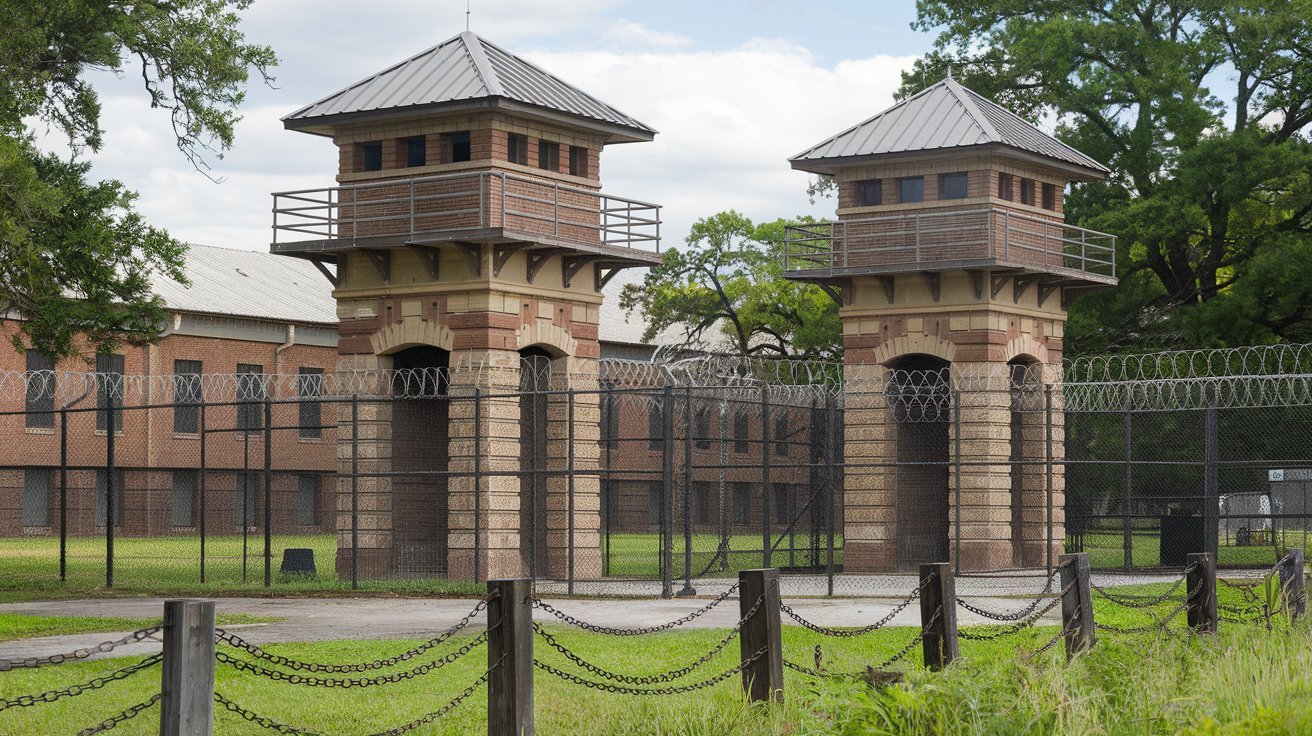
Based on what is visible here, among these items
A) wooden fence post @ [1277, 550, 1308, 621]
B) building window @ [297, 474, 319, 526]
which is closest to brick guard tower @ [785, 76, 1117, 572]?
wooden fence post @ [1277, 550, 1308, 621]

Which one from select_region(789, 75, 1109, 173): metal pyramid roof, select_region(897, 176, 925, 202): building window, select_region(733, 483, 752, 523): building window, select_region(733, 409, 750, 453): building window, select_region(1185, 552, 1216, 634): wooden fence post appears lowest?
select_region(733, 483, 752, 523): building window

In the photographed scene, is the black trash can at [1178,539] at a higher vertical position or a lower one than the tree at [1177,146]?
lower

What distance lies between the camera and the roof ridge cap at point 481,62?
28.4m

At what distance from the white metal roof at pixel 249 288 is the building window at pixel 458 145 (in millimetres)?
23007

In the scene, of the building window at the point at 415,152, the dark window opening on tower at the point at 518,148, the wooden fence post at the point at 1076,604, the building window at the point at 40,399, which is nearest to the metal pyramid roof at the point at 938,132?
the dark window opening on tower at the point at 518,148

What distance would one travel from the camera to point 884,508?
3281 centimetres

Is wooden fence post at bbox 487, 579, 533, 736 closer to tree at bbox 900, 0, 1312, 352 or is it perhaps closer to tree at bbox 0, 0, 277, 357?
tree at bbox 0, 0, 277, 357

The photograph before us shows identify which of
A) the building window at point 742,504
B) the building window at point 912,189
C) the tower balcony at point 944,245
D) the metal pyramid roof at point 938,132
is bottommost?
the building window at point 742,504

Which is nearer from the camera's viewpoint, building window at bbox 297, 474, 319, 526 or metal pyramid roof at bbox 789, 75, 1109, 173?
metal pyramid roof at bbox 789, 75, 1109, 173

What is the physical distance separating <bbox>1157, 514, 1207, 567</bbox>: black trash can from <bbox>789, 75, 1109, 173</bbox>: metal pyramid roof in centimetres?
740

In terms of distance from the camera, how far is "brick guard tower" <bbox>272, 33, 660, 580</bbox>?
28328 mm

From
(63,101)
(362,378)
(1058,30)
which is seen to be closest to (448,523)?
(362,378)

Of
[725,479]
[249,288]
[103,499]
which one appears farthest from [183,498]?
[725,479]

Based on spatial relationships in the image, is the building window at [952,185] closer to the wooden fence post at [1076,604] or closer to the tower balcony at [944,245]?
the tower balcony at [944,245]
